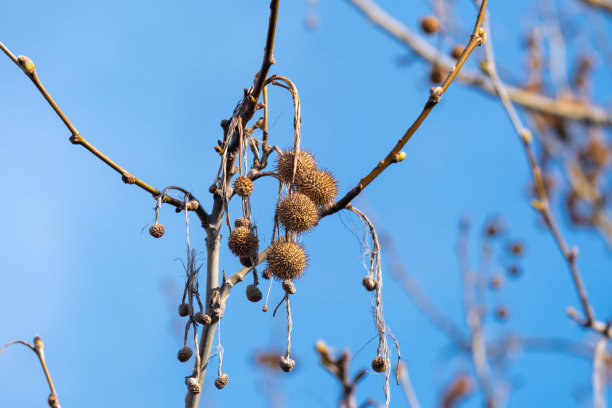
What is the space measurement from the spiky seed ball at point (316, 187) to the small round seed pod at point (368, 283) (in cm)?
33

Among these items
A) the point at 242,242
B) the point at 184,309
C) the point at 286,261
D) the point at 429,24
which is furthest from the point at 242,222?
the point at 429,24

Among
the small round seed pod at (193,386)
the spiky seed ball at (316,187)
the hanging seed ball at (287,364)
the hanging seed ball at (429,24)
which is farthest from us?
the hanging seed ball at (429,24)

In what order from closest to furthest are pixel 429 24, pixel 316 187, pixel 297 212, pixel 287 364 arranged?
pixel 287 364, pixel 297 212, pixel 316 187, pixel 429 24

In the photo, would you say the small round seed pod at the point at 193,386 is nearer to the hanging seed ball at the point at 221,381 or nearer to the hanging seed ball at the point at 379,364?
the hanging seed ball at the point at 221,381

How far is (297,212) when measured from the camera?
2.29m

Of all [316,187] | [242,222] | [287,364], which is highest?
[316,187]

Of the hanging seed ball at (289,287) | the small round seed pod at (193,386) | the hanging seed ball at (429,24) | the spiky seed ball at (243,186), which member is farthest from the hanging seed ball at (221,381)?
the hanging seed ball at (429,24)

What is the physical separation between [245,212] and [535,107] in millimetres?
1458

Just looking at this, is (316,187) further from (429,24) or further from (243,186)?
(429,24)

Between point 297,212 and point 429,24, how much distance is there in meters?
2.86

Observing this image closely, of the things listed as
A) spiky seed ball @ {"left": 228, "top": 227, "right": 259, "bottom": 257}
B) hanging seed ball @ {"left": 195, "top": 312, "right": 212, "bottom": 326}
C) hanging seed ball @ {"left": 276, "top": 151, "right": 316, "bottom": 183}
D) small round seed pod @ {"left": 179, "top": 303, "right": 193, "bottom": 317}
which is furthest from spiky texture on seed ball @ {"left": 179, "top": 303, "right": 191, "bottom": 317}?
hanging seed ball @ {"left": 276, "top": 151, "right": 316, "bottom": 183}

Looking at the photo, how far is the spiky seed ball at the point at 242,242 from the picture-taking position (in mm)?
2246

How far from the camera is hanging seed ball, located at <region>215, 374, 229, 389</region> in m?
2.12

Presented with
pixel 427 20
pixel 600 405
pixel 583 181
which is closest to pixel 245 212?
pixel 600 405
